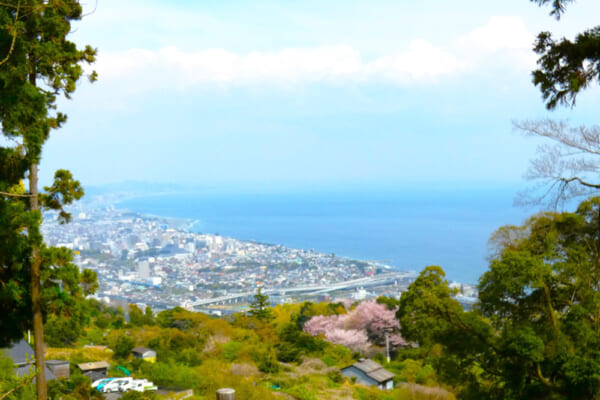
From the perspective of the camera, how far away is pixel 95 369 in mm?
13641

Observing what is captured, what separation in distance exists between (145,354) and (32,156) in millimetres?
12743

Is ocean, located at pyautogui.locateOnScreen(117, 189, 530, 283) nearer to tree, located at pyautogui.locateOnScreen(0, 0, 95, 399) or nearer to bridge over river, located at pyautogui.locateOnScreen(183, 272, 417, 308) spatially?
bridge over river, located at pyautogui.locateOnScreen(183, 272, 417, 308)

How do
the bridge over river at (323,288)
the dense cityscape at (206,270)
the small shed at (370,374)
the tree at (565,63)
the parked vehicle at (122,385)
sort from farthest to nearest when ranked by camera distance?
the dense cityscape at (206,270), the bridge over river at (323,288), the small shed at (370,374), the parked vehicle at (122,385), the tree at (565,63)

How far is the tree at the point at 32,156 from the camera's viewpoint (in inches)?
164

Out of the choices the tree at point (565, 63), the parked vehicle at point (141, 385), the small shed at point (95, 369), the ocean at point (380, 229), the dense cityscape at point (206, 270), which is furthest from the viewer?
the ocean at point (380, 229)

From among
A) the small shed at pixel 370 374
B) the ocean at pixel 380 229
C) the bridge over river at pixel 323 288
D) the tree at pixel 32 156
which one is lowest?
the bridge over river at pixel 323 288

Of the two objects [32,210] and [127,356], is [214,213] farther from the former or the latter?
[32,210]

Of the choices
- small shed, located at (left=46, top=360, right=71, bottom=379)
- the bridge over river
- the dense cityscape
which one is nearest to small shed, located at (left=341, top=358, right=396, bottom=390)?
small shed, located at (left=46, top=360, right=71, bottom=379)

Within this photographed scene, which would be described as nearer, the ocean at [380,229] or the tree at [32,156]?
the tree at [32,156]

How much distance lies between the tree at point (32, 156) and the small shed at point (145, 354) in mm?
11380

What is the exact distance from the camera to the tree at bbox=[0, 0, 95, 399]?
4.16 metres

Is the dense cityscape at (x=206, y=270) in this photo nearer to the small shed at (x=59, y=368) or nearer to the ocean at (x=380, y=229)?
the ocean at (x=380, y=229)

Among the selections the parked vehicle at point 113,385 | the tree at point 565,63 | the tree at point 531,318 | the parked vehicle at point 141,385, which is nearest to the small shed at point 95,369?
the parked vehicle at point 113,385

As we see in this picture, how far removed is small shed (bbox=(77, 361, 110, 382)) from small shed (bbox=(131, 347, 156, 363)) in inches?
64.2
